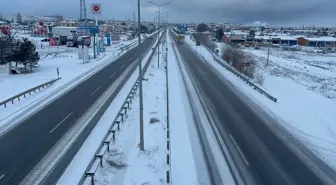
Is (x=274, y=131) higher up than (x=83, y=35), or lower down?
lower down

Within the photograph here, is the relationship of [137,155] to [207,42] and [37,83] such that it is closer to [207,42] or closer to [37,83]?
[37,83]

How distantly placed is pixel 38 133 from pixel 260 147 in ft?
39.7

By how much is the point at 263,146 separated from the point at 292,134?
3171 millimetres

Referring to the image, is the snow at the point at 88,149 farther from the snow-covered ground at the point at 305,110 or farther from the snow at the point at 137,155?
the snow-covered ground at the point at 305,110

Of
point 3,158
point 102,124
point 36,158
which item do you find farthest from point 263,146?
point 3,158

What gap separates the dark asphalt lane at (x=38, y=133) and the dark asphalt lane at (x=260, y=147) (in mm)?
7308

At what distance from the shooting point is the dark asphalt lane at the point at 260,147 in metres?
13.2

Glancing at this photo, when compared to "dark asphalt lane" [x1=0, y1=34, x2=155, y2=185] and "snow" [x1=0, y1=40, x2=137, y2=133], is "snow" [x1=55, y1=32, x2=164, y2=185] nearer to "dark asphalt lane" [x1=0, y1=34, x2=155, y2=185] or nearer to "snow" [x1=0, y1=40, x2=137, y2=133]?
"dark asphalt lane" [x1=0, y1=34, x2=155, y2=185]

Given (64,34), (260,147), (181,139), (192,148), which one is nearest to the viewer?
(192,148)

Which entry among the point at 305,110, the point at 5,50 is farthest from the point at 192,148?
the point at 5,50

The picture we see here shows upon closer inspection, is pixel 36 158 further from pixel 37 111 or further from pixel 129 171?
pixel 37 111

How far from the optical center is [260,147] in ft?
53.5

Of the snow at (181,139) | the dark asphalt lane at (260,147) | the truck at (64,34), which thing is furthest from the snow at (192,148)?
the truck at (64,34)

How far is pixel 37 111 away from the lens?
22.8 m
